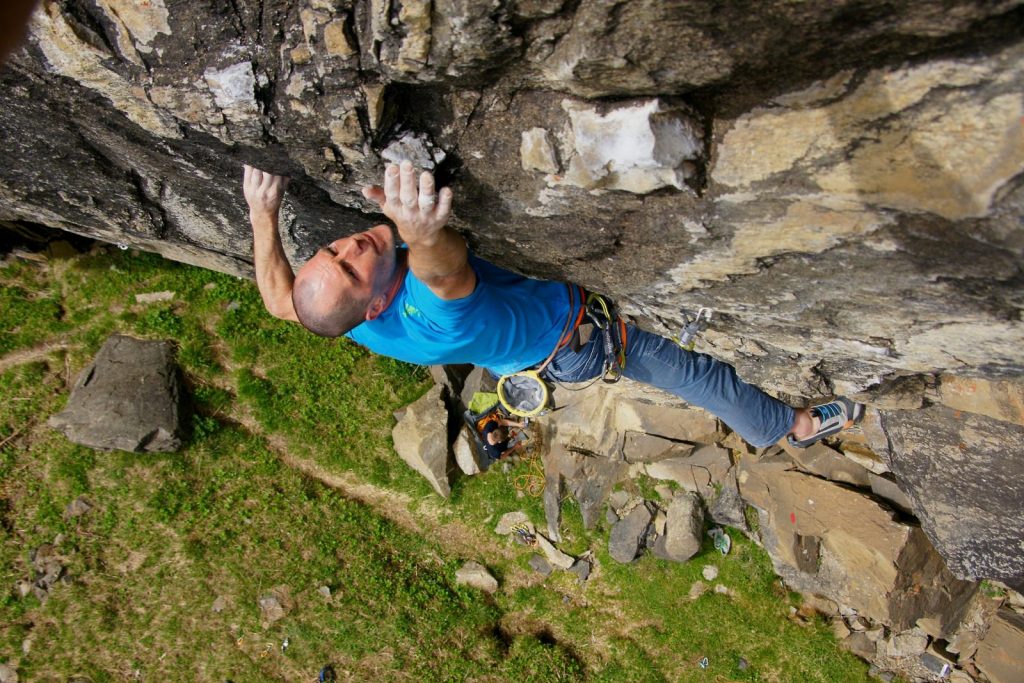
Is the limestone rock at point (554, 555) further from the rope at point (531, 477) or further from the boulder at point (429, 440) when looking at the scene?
the boulder at point (429, 440)

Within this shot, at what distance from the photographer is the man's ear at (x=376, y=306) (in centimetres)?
324

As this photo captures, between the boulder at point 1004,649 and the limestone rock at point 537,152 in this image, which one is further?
the boulder at point 1004,649

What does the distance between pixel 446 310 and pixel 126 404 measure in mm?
4606

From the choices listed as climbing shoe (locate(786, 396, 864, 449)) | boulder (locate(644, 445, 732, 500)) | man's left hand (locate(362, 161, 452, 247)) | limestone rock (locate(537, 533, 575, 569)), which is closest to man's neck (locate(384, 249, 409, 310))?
man's left hand (locate(362, 161, 452, 247))

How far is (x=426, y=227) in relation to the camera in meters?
2.67

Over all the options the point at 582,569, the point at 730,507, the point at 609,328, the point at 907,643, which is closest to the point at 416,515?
the point at 582,569

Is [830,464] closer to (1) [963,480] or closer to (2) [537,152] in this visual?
(1) [963,480]

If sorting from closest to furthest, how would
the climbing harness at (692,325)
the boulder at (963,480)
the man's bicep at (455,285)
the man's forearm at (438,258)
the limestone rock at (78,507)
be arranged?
the man's forearm at (438,258)
the man's bicep at (455,285)
the climbing harness at (692,325)
the boulder at (963,480)
the limestone rock at (78,507)

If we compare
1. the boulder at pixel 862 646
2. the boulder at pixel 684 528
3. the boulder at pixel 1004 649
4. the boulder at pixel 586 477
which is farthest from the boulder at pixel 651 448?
the boulder at pixel 1004 649

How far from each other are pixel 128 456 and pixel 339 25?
17.9ft

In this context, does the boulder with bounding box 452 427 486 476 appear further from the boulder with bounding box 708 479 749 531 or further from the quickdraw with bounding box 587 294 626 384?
the quickdraw with bounding box 587 294 626 384

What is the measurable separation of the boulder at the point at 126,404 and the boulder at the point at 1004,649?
676cm

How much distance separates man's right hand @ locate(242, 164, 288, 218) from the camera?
10.6 feet

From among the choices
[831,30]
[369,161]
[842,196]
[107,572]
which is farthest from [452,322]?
[107,572]
